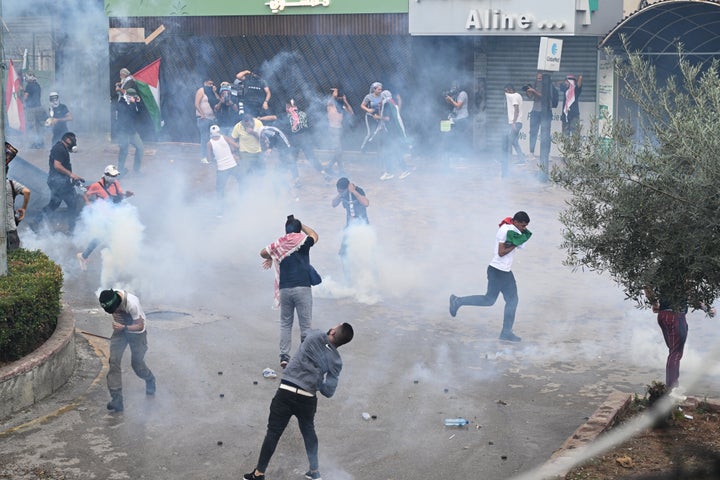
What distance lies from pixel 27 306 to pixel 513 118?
12.4 m

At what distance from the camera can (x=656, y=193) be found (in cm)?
701

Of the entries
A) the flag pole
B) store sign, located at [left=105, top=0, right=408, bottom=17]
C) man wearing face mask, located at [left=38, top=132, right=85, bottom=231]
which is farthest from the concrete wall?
store sign, located at [left=105, top=0, right=408, bottom=17]

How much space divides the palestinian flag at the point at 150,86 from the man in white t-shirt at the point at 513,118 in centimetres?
714

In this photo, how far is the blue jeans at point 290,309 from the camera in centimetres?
978

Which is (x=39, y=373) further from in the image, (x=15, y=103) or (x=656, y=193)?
(x=15, y=103)

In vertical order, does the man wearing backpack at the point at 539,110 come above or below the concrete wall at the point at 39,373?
above

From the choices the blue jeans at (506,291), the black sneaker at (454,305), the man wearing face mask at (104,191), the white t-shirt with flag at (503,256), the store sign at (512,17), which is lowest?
the black sneaker at (454,305)

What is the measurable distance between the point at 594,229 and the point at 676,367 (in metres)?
1.79

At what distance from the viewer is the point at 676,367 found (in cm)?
879

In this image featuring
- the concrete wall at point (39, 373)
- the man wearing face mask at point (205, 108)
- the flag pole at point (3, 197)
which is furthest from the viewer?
the man wearing face mask at point (205, 108)

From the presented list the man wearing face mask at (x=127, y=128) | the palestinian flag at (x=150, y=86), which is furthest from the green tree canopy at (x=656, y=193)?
the palestinian flag at (x=150, y=86)

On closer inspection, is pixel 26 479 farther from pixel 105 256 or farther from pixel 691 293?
pixel 105 256

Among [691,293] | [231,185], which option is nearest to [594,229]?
[691,293]

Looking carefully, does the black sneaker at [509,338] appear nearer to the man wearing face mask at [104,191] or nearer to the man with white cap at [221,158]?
the man wearing face mask at [104,191]
